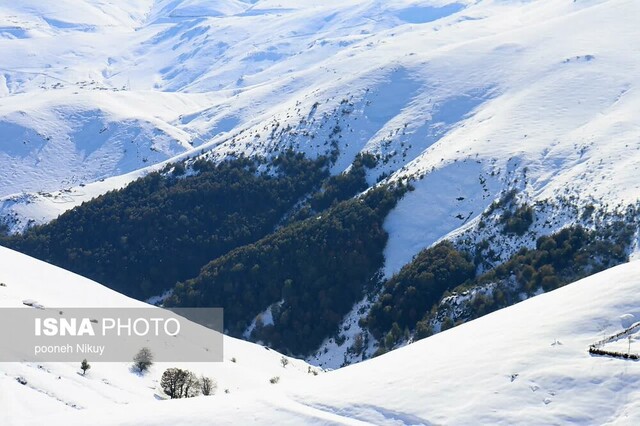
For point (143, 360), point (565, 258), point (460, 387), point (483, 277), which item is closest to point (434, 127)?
point (483, 277)

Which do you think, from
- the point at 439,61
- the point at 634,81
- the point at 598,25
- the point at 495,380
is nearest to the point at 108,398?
the point at 495,380

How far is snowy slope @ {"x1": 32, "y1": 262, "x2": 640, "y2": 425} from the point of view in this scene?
101 feet

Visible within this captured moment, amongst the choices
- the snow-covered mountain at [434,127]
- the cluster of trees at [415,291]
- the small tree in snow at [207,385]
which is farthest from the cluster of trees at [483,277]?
the small tree in snow at [207,385]

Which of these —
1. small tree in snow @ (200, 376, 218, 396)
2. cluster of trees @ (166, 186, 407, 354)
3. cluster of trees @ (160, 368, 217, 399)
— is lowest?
cluster of trees @ (166, 186, 407, 354)

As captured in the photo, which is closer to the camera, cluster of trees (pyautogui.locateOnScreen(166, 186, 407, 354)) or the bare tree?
the bare tree

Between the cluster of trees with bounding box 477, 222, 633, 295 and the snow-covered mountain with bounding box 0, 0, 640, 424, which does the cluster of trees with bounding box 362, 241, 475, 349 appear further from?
the snow-covered mountain with bounding box 0, 0, 640, 424

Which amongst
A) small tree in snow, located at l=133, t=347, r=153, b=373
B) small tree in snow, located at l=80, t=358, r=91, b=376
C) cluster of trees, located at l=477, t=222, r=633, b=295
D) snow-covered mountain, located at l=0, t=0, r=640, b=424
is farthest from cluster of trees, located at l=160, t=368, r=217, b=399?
cluster of trees, located at l=477, t=222, r=633, b=295

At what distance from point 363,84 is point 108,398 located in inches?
4181

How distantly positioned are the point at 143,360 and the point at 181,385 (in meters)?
4.68

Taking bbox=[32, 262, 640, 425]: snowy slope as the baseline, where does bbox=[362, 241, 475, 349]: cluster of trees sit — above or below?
below

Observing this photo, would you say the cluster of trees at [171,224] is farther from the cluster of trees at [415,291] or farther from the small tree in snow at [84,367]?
the small tree in snow at [84,367]

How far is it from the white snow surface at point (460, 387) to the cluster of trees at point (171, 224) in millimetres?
66705

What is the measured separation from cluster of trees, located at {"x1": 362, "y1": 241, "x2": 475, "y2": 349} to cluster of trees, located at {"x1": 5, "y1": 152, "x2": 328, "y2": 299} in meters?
32.2

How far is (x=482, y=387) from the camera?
32688mm
